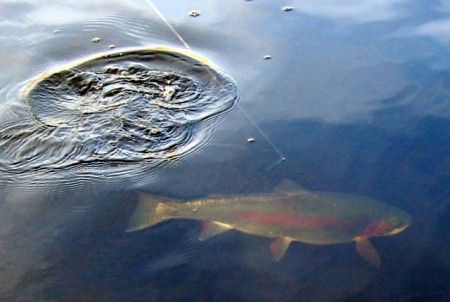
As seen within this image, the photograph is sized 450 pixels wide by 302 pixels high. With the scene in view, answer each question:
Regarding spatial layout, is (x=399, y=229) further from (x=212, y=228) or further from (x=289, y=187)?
(x=212, y=228)

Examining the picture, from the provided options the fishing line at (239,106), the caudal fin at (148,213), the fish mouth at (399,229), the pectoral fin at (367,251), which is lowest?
the pectoral fin at (367,251)

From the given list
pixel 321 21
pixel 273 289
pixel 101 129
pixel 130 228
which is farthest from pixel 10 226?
pixel 321 21

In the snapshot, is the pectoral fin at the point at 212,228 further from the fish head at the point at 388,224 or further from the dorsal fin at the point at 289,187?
the fish head at the point at 388,224

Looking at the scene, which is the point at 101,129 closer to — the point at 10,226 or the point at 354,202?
the point at 10,226

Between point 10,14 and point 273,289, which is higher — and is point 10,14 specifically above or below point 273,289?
above

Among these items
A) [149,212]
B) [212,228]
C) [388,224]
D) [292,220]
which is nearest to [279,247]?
[292,220]

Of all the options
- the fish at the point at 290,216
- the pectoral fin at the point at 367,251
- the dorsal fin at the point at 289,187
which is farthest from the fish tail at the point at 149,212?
the pectoral fin at the point at 367,251
